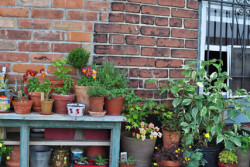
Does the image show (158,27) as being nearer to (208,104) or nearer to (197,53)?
(197,53)

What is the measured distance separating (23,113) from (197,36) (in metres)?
1.99

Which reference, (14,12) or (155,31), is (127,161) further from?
(14,12)

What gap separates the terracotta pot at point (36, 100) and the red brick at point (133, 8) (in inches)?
48.7

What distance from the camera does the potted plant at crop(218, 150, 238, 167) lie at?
109 inches

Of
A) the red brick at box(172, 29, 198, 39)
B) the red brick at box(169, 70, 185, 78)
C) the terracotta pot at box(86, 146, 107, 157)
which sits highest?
the red brick at box(172, 29, 198, 39)

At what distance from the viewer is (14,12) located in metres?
2.78

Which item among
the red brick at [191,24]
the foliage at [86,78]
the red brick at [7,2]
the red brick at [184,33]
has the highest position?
the red brick at [7,2]

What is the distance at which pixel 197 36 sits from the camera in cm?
318

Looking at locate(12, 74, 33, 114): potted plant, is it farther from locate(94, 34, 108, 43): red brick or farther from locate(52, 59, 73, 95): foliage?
locate(94, 34, 108, 43): red brick

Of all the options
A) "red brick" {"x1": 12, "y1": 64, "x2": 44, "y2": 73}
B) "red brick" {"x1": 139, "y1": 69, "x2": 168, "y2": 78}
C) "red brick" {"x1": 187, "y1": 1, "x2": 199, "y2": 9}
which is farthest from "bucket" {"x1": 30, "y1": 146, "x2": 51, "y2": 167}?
"red brick" {"x1": 187, "y1": 1, "x2": 199, "y2": 9}

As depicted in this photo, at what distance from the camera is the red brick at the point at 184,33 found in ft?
10.2

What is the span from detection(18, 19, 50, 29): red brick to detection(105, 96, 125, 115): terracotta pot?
3.22ft

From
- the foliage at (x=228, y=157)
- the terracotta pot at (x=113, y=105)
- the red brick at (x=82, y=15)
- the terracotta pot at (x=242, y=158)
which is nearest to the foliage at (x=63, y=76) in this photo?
the terracotta pot at (x=113, y=105)

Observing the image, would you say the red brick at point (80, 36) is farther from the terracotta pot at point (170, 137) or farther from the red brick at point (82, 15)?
the terracotta pot at point (170, 137)
